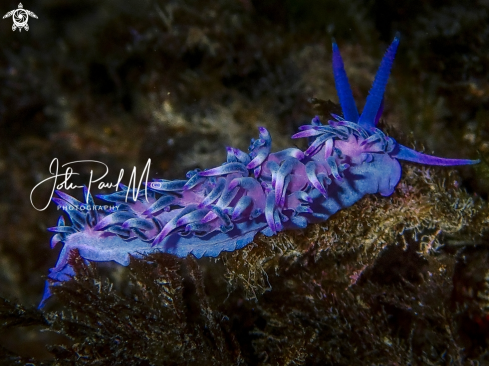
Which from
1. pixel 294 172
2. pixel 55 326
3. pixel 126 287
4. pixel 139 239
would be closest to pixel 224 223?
pixel 294 172

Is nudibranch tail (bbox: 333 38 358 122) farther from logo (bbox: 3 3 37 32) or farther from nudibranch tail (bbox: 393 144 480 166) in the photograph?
logo (bbox: 3 3 37 32)

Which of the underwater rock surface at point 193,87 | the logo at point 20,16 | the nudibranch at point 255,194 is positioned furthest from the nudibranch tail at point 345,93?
the logo at point 20,16

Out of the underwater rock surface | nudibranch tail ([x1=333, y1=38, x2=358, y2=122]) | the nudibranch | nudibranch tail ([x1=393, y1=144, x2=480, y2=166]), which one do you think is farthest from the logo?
nudibranch tail ([x1=393, y1=144, x2=480, y2=166])

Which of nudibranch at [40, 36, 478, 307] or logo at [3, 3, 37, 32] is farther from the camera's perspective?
logo at [3, 3, 37, 32]

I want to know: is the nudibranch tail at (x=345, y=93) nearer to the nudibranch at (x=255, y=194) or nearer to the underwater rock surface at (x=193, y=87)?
the nudibranch at (x=255, y=194)

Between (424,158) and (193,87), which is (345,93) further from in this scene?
(193,87)

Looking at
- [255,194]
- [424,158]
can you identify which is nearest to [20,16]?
[255,194]
